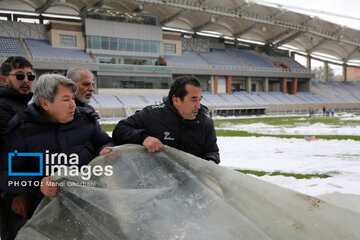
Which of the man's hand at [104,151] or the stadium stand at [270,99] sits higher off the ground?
the stadium stand at [270,99]

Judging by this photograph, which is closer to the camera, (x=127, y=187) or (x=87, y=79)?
(x=127, y=187)

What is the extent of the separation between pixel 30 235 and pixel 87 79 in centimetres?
247

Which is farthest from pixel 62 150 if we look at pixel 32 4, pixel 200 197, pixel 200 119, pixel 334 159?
pixel 32 4

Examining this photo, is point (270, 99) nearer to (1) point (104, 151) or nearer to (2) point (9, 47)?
(2) point (9, 47)

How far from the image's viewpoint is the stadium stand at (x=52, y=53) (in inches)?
1437

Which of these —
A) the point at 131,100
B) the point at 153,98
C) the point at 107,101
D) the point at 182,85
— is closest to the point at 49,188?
the point at 182,85

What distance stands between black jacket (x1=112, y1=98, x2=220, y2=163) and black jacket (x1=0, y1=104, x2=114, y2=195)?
1.98ft

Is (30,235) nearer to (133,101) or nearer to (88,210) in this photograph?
(88,210)

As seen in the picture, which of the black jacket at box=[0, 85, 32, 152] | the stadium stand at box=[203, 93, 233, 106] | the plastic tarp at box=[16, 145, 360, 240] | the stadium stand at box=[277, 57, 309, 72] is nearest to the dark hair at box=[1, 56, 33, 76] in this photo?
the black jacket at box=[0, 85, 32, 152]

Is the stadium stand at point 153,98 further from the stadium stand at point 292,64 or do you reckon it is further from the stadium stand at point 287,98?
the stadium stand at point 292,64

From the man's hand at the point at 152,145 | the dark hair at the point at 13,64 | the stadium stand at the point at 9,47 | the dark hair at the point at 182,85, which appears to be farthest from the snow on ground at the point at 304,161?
the stadium stand at the point at 9,47

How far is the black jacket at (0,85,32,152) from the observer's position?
2.89 metres

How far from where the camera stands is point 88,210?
2.17 metres

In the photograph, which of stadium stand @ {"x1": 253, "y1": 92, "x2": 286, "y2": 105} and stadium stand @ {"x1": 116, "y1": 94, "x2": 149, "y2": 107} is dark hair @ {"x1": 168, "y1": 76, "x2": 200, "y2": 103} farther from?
stadium stand @ {"x1": 253, "y1": 92, "x2": 286, "y2": 105}
